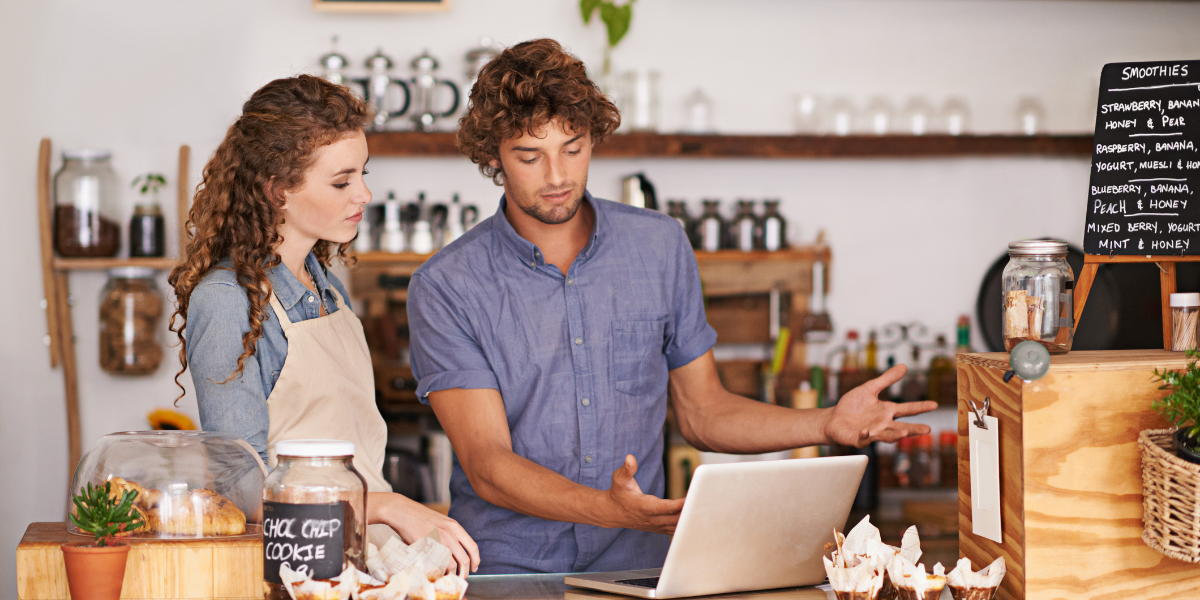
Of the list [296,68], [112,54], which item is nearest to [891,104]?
[296,68]

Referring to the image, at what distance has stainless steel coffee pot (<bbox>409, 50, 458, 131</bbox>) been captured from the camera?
11.9 ft

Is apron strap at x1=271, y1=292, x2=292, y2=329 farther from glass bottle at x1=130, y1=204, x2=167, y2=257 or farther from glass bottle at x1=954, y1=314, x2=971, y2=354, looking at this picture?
glass bottle at x1=954, y1=314, x2=971, y2=354

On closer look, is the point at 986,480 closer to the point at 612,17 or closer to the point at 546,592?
the point at 546,592

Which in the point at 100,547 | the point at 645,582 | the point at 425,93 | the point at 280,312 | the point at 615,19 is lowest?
the point at 645,582

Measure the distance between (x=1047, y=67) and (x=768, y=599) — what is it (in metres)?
3.35

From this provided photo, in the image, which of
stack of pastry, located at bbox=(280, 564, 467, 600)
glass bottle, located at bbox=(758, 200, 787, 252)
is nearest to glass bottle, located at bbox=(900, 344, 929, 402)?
glass bottle, located at bbox=(758, 200, 787, 252)

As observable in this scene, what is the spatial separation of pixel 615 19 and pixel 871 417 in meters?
2.48

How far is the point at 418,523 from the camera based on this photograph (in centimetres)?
137

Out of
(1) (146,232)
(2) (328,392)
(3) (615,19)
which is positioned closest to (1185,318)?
(2) (328,392)

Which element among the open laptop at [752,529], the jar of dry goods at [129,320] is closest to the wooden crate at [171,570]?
the open laptop at [752,529]

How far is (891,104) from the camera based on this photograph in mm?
3885

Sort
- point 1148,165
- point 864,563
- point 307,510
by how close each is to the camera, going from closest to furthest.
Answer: point 307,510 < point 864,563 < point 1148,165

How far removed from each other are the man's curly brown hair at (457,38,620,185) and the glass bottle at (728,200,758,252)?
1895 mm

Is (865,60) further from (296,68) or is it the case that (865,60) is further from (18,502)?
(18,502)
